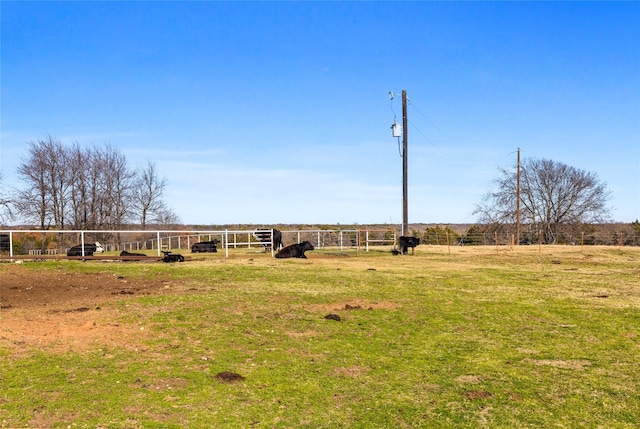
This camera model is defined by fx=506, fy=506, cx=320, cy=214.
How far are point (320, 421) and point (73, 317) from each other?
616cm

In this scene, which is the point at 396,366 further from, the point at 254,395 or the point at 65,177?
the point at 65,177

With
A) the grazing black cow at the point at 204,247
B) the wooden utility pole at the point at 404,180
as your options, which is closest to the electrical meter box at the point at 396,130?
the wooden utility pole at the point at 404,180

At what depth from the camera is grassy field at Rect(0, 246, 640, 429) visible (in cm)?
520

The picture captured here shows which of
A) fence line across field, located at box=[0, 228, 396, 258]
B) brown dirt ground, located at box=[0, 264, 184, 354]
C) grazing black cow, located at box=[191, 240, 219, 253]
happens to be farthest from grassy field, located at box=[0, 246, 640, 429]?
grazing black cow, located at box=[191, 240, 219, 253]

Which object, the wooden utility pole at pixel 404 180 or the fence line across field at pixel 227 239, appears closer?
the fence line across field at pixel 227 239

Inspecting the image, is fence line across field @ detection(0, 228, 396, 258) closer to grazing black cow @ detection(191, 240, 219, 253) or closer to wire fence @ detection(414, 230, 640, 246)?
grazing black cow @ detection(191, 240, 219, 253)

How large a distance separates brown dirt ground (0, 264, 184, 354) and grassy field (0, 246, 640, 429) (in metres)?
0.27

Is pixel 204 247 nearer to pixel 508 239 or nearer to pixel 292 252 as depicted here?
pixel 292 252

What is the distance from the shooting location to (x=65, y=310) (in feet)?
32.6

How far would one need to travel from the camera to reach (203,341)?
7.91m

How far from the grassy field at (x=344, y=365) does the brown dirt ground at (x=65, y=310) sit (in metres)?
0.27

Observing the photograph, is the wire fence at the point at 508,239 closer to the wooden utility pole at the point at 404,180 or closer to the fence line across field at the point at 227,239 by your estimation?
the fence line across field at the point at 227,239

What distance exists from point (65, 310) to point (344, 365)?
611 cm

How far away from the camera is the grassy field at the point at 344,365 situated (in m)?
5.20
